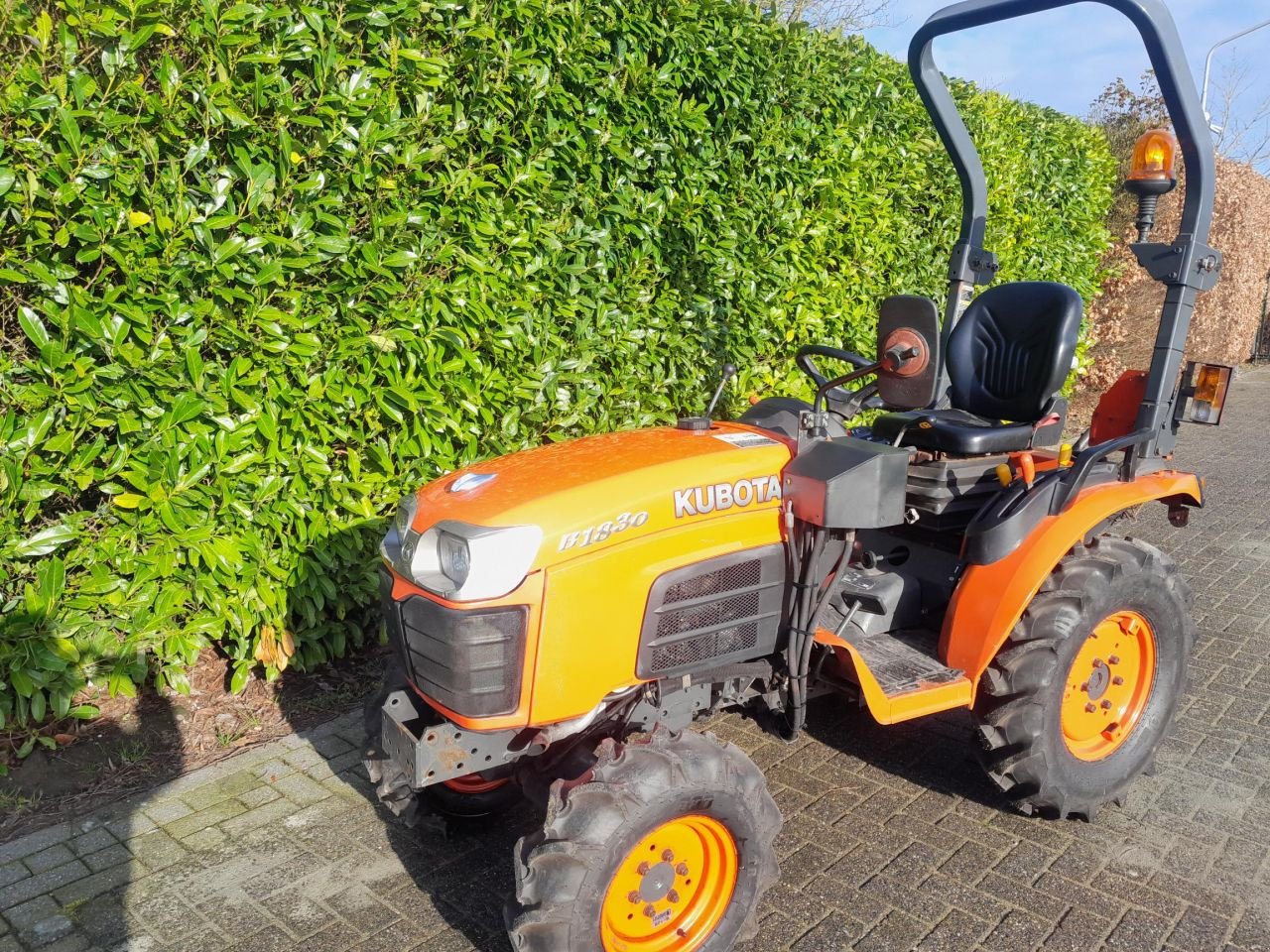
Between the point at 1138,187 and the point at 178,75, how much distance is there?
9.74 feet

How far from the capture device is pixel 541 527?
2.23 m

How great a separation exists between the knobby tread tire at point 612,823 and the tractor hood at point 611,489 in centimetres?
52

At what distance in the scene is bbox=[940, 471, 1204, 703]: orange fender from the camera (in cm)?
276

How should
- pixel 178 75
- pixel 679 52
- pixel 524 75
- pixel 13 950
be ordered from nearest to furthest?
pixel 13 950
pixel 178 75
pixel 524 75
pixel 679 52

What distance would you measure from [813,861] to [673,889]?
2.08ft

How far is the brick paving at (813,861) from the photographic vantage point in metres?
2.51

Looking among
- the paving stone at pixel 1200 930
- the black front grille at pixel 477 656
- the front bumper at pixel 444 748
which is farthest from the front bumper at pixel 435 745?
the paving stone at pixel 1200 930

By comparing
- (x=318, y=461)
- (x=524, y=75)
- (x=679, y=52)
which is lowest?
(x=318, y=461)

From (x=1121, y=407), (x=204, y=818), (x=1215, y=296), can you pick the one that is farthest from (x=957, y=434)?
(x=1215, y=296)

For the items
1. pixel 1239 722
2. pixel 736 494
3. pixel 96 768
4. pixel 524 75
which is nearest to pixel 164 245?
pixel 524 75

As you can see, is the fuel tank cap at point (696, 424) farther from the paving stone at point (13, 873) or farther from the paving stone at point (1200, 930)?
the paving stone at point (13, 873)

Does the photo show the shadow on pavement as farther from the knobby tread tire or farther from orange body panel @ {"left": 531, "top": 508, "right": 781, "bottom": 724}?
orange body panel @ {"left": 531, "top": 508, "right": 781, "bottom": 724}

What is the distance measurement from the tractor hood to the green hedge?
1.09 meters

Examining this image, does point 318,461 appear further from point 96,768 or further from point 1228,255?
point 1228,255
